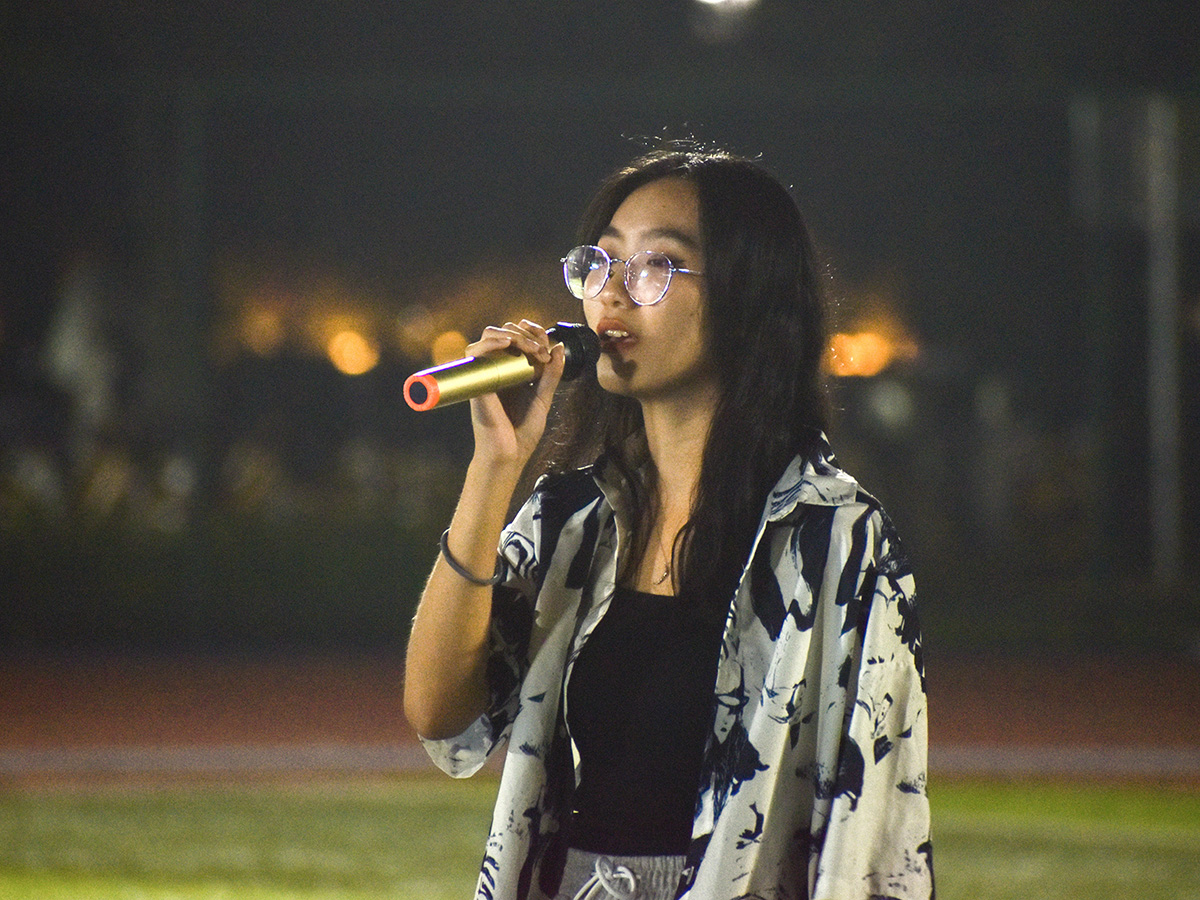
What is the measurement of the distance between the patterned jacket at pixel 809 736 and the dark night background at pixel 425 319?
779 cm

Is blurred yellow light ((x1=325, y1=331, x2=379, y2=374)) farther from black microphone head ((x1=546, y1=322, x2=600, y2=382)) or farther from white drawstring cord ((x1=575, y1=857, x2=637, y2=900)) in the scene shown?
white drawstring cord ((x1=575, y1=857, x2=637, y2=900))

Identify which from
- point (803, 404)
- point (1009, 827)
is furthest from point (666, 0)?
point (803, 404)

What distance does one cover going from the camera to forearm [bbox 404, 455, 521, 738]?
179 cm

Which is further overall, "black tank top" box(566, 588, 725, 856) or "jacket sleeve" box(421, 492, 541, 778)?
"jacket sleeve" box(421, 492, 541, 778)

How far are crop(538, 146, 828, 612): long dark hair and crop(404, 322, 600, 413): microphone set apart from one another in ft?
0.54

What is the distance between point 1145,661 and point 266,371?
578 centimetres

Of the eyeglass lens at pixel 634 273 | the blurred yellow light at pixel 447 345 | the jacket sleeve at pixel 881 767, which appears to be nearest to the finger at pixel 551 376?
the eyeglass lens at pixel 634 273

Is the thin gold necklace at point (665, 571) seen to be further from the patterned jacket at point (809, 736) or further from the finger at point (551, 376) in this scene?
the finger at point (551, 376)

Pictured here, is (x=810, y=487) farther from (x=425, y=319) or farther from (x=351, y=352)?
(x=351, y=352)

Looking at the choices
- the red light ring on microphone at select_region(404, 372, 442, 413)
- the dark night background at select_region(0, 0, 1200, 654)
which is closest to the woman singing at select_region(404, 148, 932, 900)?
the red light ring on microphone at select_region(404, 372, 442, 413)

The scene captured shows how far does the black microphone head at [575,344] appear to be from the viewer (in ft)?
6.09

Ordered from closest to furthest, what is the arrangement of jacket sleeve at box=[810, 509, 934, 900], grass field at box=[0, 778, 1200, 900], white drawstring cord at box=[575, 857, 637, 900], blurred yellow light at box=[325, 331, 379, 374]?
jacket sleeve at box=[810, 509, 934, 900], white drawstring cord at box=[575, 857, 637, 900], grass field at box=[0, 778, 1200, 900], blurred yellow light at box=[325, 331, 379, 374]

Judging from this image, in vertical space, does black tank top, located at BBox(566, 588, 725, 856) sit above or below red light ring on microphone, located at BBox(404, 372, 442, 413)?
below

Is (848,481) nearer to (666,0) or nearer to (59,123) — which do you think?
(666,0)
